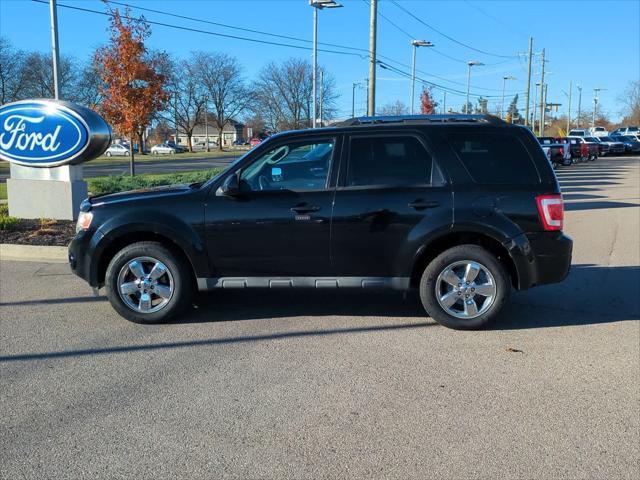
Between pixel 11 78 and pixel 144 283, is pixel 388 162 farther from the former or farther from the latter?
pixel 11 78

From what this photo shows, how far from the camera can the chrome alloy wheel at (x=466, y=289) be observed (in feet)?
18.7

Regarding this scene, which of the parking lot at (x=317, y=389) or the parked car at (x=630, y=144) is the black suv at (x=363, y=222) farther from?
the parked car at (x=630, y=144)

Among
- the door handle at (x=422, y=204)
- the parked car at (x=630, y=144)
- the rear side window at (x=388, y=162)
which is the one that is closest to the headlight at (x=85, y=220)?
the rear side window at (x=388, y=162)

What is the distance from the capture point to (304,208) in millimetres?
5684

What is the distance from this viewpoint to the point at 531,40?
55.6 meters

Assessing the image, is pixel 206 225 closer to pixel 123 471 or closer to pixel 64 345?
pixel 64 345

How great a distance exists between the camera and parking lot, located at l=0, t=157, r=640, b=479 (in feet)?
11.2

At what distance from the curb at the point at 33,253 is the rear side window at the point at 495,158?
6254 millimetres

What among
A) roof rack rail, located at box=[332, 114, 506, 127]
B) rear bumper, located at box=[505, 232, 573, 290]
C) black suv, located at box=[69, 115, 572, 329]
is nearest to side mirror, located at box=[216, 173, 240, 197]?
black suv, located at box=[69, 115, 572, 329]

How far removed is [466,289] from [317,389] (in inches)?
79.6

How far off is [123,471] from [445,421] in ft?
6.42

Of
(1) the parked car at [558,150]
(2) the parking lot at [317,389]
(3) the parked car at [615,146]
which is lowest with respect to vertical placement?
(2) the parking lot at [317,389]

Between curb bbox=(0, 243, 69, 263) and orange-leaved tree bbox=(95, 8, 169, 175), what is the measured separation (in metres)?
11.9

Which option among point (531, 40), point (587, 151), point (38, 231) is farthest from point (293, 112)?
point (38, 231)
